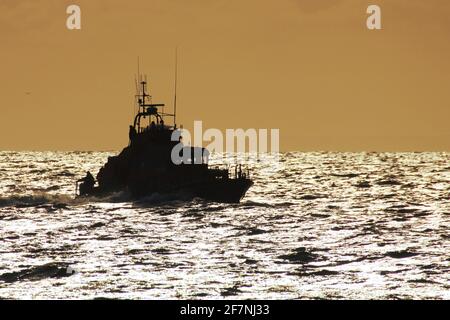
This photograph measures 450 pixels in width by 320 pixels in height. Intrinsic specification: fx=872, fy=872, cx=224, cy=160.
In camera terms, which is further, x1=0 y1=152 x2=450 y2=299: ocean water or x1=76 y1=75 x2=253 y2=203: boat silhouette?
x1=76 y1=75 x2=253 y2=203: boat silhouette

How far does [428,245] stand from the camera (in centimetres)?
3644

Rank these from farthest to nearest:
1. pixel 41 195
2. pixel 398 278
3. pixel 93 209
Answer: pixel 41 195 < pixel 93 209 < pixel 398 278

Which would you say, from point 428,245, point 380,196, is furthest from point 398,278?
point 380,196

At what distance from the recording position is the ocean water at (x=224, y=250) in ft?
82.4

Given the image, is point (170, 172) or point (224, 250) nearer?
point (224, 250)

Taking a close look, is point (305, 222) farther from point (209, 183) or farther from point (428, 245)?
point (209, 183)

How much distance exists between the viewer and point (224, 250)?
35.1m

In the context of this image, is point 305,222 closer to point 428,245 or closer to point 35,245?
point 428,245

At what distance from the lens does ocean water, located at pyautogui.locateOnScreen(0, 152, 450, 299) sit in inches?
989

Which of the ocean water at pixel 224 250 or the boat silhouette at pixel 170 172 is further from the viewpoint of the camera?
the boat silhouette at pixel 170 172

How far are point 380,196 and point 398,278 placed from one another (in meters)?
48.7
